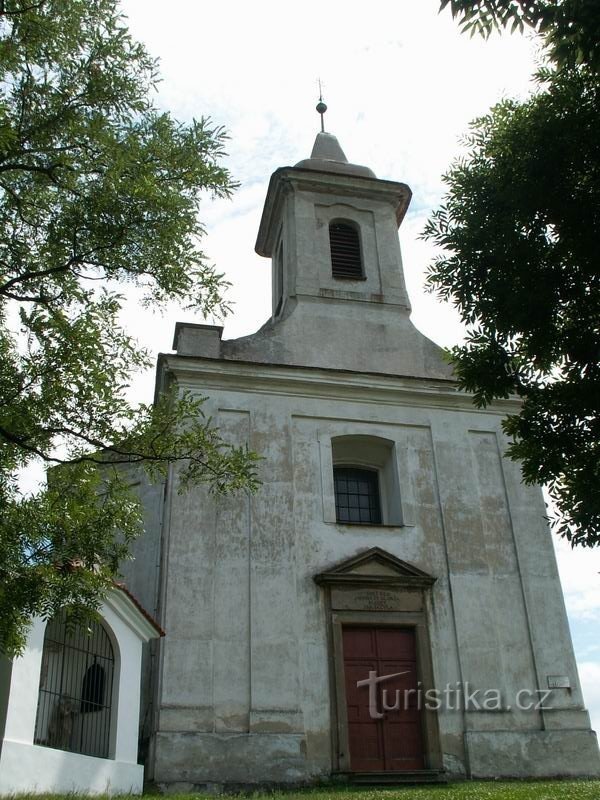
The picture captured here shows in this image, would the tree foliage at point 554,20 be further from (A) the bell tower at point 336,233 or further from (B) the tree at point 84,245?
(A) the bell tower at point 336,233

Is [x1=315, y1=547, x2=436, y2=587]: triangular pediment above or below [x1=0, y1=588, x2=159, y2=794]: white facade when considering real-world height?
above

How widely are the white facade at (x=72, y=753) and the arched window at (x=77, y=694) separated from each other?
0.65ft

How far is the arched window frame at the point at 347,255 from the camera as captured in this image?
18.6 metres

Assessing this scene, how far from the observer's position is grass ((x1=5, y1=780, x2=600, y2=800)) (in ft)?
30.8

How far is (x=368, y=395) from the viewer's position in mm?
16203

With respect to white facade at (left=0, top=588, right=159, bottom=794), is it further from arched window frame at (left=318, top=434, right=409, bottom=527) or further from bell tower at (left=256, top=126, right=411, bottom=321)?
bell tower at (left=256, top=126, right=411, bottom=321)

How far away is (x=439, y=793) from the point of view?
34.5ft

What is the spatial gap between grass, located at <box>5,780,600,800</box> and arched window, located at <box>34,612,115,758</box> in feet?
4.76

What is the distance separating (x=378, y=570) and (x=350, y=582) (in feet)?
2.00

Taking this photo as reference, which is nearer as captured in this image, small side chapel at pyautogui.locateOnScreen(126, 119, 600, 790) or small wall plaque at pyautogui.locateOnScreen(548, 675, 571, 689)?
small side chapel at pyautogui.locateOnScreen(126, 119, 600, 790)

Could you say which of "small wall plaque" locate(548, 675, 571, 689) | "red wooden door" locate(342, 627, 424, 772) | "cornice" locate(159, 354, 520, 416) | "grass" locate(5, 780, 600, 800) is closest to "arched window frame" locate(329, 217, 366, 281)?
"cornice" locate(159, 354, 520, 416)

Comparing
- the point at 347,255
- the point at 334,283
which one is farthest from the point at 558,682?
the point at 347,255

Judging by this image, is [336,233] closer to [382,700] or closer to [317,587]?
[317,587]

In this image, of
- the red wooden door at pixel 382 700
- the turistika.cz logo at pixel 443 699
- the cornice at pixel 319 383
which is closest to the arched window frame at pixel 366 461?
the cornice at pixel 319 383
